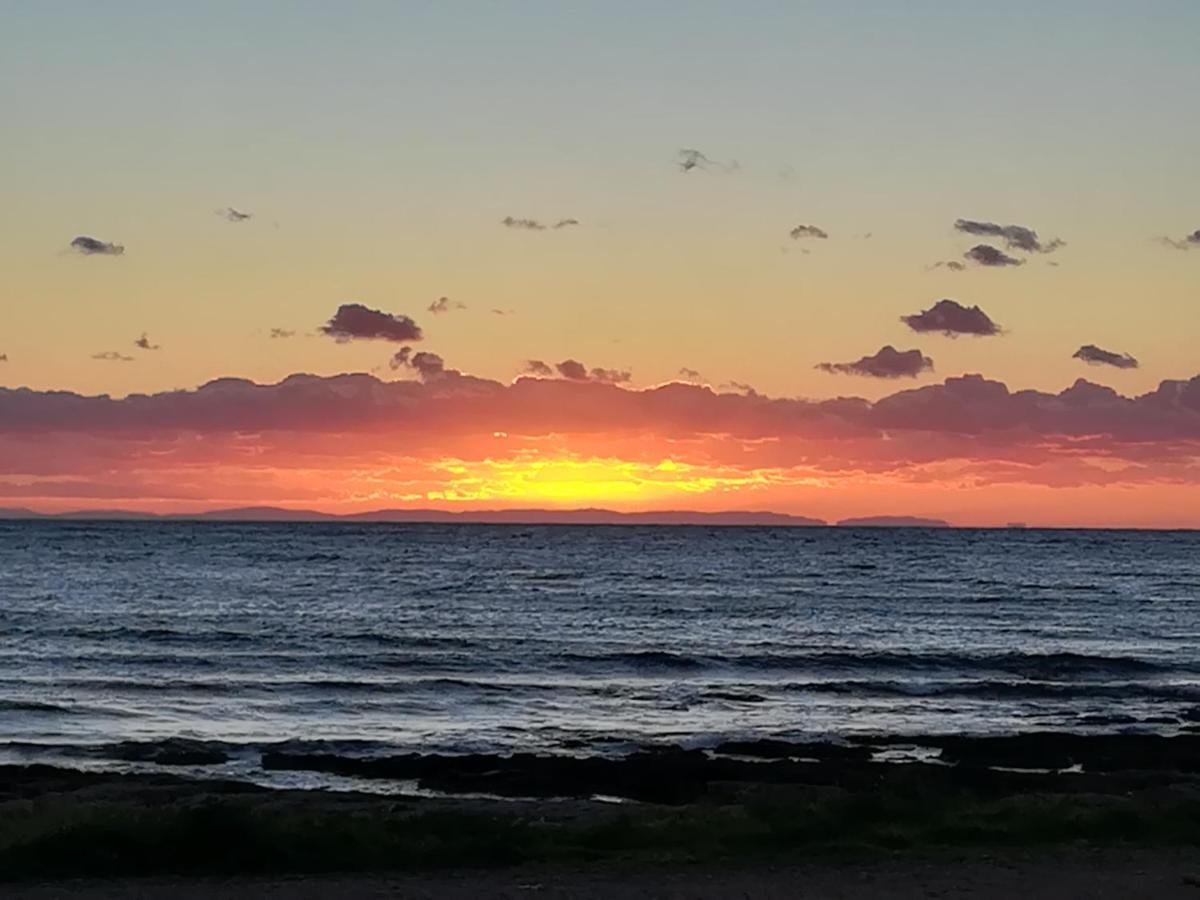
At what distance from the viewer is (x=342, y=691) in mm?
35656

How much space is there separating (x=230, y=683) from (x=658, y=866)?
24149mm

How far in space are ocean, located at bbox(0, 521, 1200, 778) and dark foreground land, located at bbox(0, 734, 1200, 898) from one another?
282 inches

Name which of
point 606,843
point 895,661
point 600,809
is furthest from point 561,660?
point 606,843

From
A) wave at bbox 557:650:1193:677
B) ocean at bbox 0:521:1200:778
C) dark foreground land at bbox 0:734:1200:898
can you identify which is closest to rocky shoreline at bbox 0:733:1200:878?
dark foreground land at bbox 0:734:1200:898

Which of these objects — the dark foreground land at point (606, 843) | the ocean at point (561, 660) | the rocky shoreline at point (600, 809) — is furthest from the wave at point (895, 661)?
the dark foreground land at point (606, 843)

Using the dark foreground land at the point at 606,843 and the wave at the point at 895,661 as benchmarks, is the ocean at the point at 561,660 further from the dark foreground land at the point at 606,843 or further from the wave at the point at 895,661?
the dark foreground land at the point at 606,843

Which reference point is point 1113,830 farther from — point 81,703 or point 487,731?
point 81,703

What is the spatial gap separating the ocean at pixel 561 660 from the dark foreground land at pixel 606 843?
23.5 feet

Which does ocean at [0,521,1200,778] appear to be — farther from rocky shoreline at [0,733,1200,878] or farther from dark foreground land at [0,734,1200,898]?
dark foreground land at [0,734,1200,898]

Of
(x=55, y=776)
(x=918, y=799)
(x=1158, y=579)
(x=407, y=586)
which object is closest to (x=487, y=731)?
(x=55, y=776)

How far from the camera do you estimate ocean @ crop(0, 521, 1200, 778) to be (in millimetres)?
30578

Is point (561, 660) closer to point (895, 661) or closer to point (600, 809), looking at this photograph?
point (895, 661)

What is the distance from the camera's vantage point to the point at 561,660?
4366 cm

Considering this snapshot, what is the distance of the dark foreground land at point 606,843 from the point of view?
14352mm
